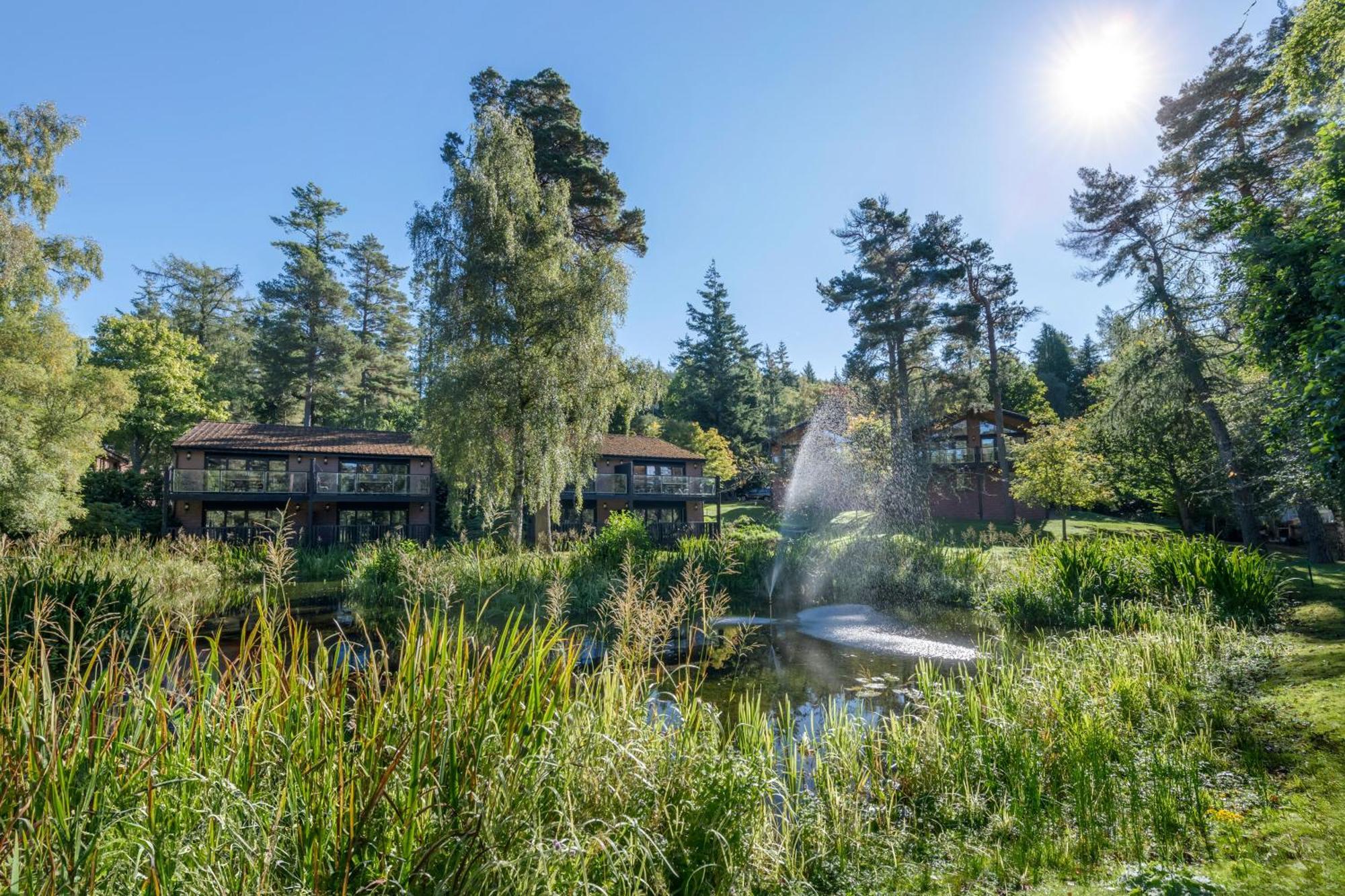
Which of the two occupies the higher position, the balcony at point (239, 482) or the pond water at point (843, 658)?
the balcony at point (239, 482)

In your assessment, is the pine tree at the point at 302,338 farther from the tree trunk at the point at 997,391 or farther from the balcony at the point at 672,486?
the tree trunk at the point at 997,391

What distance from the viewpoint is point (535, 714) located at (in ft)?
8.61

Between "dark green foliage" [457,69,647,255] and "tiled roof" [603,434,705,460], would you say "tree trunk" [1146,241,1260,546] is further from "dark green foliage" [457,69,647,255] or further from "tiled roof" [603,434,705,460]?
"tiled roof" [603,434,705,460]

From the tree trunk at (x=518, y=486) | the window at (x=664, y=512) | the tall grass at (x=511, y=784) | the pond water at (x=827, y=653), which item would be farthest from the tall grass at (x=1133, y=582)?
the window at (x=664, y=512)

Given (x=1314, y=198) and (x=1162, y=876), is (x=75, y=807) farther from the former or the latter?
(x=1314, y=198)

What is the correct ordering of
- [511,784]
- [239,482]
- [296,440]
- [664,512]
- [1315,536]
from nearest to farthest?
[511,784] < [1315,536] < [239,482] < [296,440] < [664,512]

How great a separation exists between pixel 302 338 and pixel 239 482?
15365 mm

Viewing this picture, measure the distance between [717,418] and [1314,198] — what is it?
37.4 m

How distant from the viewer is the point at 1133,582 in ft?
33.9

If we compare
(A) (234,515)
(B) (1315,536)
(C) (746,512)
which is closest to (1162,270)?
(B) (1315,536)

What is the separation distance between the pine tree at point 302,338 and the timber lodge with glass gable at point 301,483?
8913 mm

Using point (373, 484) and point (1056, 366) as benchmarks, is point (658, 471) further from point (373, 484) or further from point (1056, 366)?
point (1056, 366)

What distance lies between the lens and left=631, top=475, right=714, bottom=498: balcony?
2980cm

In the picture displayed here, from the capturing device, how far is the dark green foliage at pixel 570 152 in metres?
23.5
